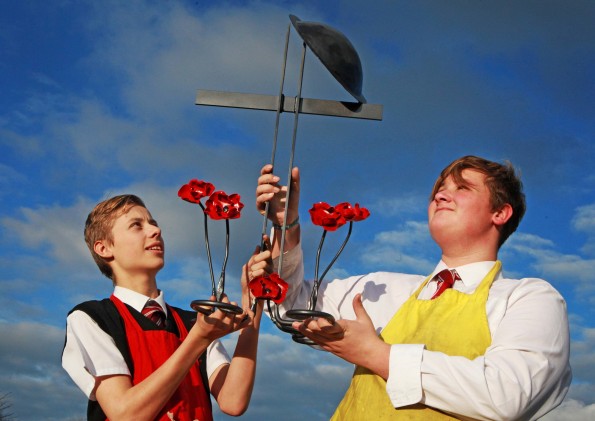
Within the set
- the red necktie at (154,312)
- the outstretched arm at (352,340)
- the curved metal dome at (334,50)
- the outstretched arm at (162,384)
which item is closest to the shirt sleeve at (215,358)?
the red necktie at (154,312)

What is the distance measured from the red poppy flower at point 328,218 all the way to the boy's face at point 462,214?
1.42ft

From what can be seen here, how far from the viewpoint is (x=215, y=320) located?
9.55 ft

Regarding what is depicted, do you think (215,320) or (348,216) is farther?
(348,216)

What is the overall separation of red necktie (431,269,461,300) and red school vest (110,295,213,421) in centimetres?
111

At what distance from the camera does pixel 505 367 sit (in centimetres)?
269

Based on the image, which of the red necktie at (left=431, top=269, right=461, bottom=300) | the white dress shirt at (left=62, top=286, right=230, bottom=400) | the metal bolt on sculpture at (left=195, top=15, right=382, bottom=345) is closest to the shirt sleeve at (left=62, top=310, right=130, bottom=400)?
the white dress shirt at (left=62, top=286, right=230, bottom=400)

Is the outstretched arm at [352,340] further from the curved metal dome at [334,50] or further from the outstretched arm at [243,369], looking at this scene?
the curved metal dome at [334,50]

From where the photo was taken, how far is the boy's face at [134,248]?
Result: 3.50 meters

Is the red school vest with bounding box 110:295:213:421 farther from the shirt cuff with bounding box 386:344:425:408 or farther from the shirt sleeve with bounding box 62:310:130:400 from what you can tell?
the shirt cuff with bounding box 386:344:425:408

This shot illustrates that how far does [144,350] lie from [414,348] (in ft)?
3.93

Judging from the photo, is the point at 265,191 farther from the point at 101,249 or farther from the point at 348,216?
the point at 101,249

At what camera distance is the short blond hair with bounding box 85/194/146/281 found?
143 inches

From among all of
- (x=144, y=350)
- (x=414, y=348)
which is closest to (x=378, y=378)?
(x=414, y=348)

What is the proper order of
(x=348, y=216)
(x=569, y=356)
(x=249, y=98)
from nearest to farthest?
(x=569, y=356), (x=348, y=216), (x=249, y=98)
